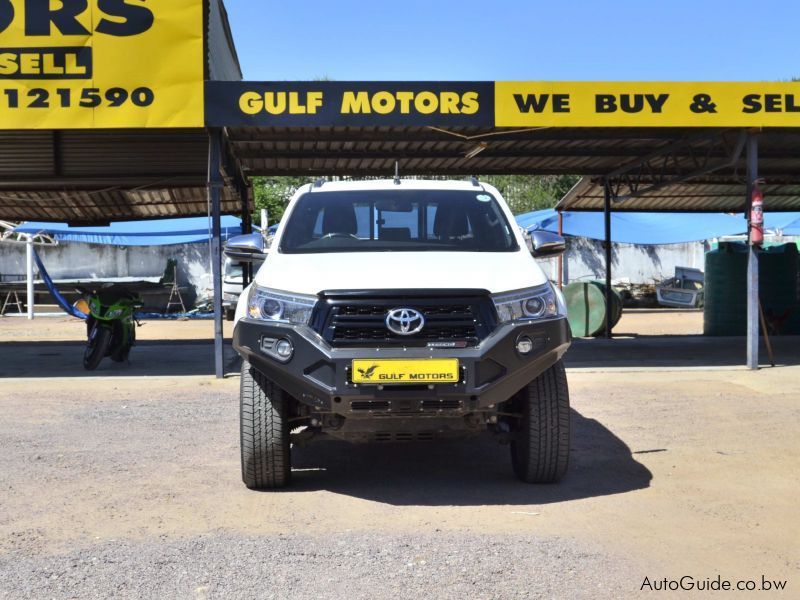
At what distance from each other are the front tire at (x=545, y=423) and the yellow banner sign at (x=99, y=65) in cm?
655

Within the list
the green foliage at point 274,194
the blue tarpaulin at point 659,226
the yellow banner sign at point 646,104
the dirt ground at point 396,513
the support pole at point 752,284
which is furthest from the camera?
the green foliage at point 274,194

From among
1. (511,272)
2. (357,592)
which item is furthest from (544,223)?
(357,592)

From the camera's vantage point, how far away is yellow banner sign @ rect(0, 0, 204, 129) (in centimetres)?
1063

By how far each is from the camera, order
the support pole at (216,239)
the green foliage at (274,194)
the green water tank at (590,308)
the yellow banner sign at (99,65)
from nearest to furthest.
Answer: the yellow banner sign at (99,65) → the support pole at (216,239) → the green water tank at (590,308) → the green foliage at (274,194)

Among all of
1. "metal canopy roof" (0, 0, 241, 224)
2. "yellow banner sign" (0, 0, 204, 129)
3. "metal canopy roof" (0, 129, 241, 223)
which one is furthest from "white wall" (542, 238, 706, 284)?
"yellow banner sign" (0, 0, 204, 129)

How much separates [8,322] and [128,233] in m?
4.11

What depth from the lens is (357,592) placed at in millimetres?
3871

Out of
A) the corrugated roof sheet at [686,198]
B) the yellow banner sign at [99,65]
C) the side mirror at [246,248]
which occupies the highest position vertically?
the yellow banner sign at [99,65]

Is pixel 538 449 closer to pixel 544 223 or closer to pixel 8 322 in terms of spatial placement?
pixel 544 223

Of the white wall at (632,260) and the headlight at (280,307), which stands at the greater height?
the white wall at (632,260)

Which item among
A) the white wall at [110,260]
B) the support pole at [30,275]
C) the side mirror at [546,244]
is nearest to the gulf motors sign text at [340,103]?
the side mirror at [546,244]

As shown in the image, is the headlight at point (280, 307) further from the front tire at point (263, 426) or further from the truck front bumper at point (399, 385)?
the front tire at point (263, 426)

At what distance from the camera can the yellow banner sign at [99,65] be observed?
10.6m

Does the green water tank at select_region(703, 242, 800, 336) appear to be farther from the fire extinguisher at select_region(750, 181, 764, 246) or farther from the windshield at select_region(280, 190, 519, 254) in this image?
the windshield at select_region(280, 190, 519, 254)
